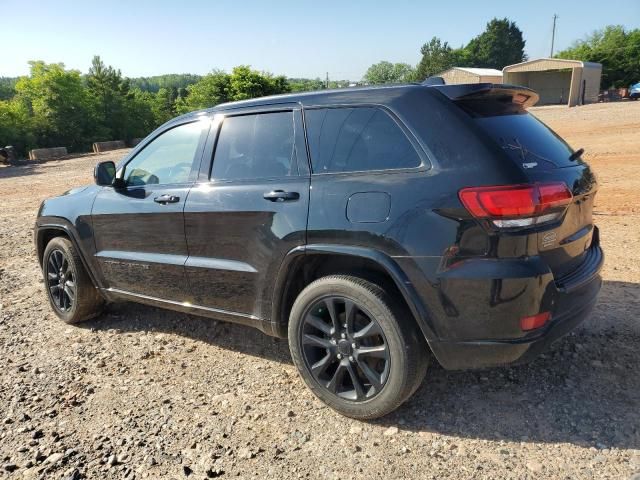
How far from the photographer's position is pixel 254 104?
11.1 feet

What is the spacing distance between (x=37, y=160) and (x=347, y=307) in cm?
2982

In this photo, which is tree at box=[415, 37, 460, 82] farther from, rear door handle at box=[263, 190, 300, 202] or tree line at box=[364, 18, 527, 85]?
rear door handle at box=[263, 190, 300, 202]

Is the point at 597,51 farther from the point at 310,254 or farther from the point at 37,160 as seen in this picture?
the point at 310,254

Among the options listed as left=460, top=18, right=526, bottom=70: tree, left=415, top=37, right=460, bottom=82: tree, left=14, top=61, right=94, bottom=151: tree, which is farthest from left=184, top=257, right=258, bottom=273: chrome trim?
left=460, top=18, right=526, bottom=70: tree

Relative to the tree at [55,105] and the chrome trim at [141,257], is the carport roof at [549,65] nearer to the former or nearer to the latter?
the tree at [55,105]

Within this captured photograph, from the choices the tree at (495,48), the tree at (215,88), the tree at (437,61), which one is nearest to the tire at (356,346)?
the tree at (215,88)

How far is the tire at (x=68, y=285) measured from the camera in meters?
4.39

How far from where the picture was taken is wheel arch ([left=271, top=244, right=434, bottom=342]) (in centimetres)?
256

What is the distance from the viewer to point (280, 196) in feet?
9.83

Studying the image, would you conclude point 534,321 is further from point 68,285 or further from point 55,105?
point 55,105

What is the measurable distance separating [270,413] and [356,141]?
172 cm

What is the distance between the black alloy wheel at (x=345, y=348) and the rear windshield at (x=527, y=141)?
45.0 inches

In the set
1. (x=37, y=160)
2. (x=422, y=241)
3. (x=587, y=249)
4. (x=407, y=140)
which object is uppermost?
(x=407, y=140)

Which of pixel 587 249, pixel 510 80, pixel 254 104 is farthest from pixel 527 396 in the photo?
pixel 510 80
